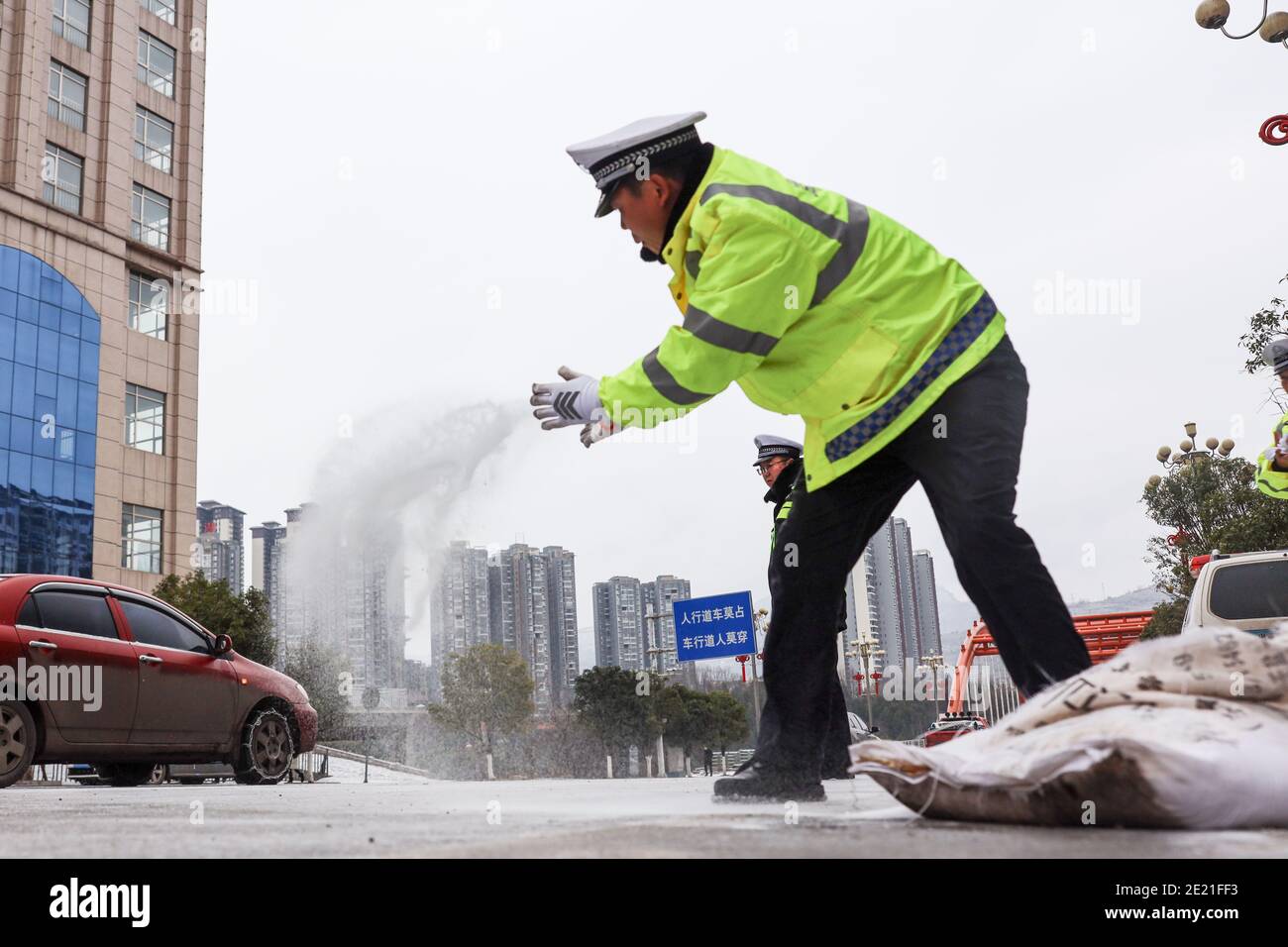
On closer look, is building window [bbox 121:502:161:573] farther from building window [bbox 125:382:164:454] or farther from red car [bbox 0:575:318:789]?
red car [bbox 0:575:318:789]

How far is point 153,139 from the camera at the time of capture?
136ft

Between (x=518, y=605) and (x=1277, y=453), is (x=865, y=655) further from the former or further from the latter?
(x=1277, y=453)

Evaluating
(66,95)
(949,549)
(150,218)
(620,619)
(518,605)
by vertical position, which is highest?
(66,95)

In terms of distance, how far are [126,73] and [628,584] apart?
49053 millimetres

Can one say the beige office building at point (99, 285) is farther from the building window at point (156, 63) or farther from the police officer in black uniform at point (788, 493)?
the police officer in black uniform at point (788, 493)

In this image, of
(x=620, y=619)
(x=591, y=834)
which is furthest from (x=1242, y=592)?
(x=620, y=619)

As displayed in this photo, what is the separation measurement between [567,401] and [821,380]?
693 mm

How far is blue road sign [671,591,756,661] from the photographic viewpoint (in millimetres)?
27953

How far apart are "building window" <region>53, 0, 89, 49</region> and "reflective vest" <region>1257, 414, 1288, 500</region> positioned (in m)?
42.0

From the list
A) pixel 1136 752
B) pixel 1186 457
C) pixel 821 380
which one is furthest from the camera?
pixel 1186 457

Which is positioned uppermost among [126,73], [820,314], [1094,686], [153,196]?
[126,73]
